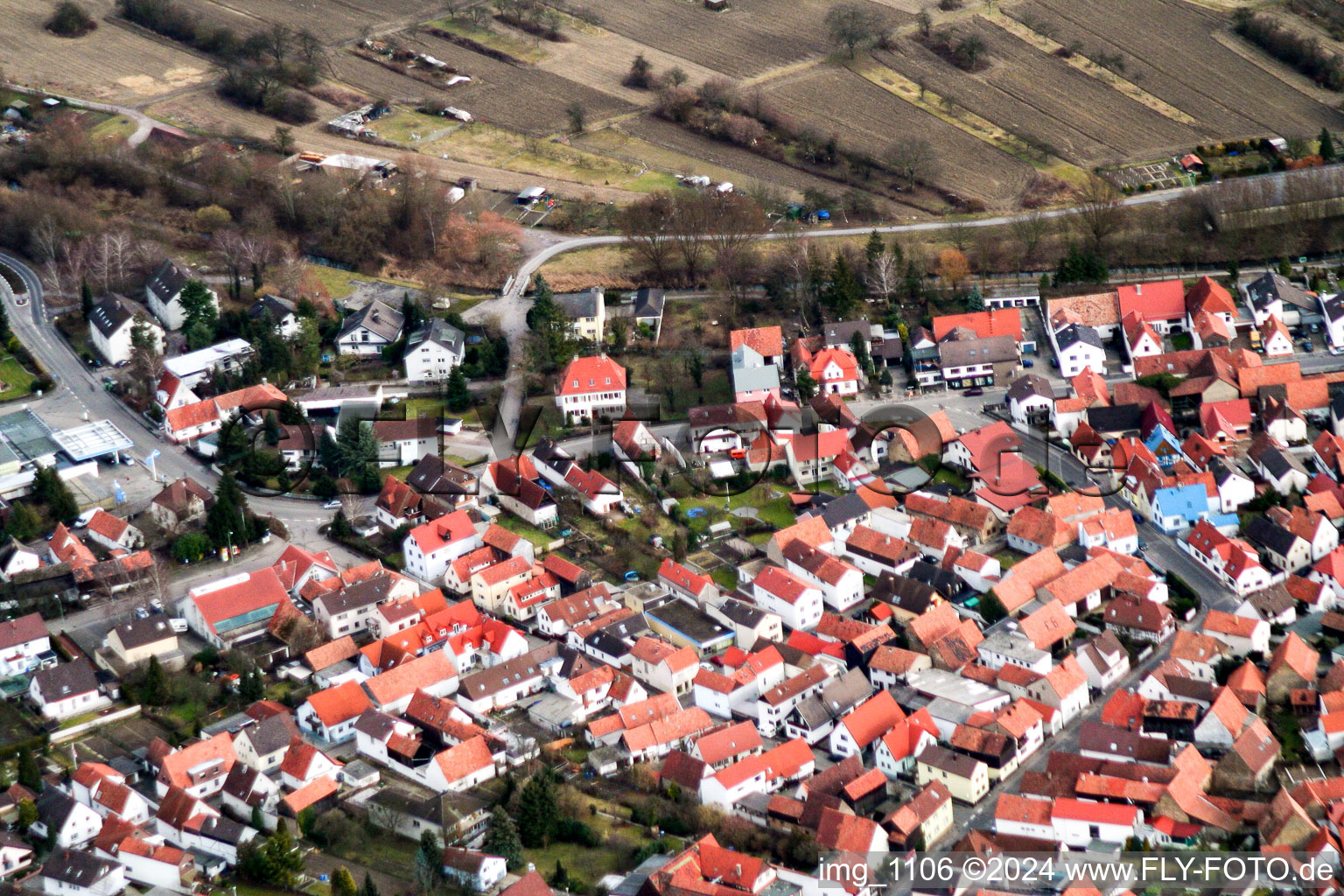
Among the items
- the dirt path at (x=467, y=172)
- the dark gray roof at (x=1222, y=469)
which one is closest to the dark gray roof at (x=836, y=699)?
the dark gray roof at (x=1222, y=469)

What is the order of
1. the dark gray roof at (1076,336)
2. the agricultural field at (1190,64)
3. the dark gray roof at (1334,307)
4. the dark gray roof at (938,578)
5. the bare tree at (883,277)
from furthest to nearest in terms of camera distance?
the agricultural field at (1190,64) → the bare tree at (883,277) → the dark gray roof at (1334,307) → the dark gray roof at (1076,336) → the dark gray roof at (938,578)

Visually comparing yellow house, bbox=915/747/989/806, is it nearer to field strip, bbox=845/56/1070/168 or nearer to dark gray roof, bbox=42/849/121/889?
dark gray roof, bbox=42/849/121/889

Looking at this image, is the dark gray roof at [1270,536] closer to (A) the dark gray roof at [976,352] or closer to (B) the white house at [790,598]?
(A) the dark gray roof at [976,352]

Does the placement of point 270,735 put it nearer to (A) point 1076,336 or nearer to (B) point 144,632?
(B) point 144,632

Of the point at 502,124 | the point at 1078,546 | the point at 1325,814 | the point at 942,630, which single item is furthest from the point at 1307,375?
the point at 502,124

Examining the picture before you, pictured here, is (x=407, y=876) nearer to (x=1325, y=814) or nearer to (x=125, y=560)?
(x=125, y=560)

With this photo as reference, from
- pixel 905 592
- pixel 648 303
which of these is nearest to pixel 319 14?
pixel 648 303
